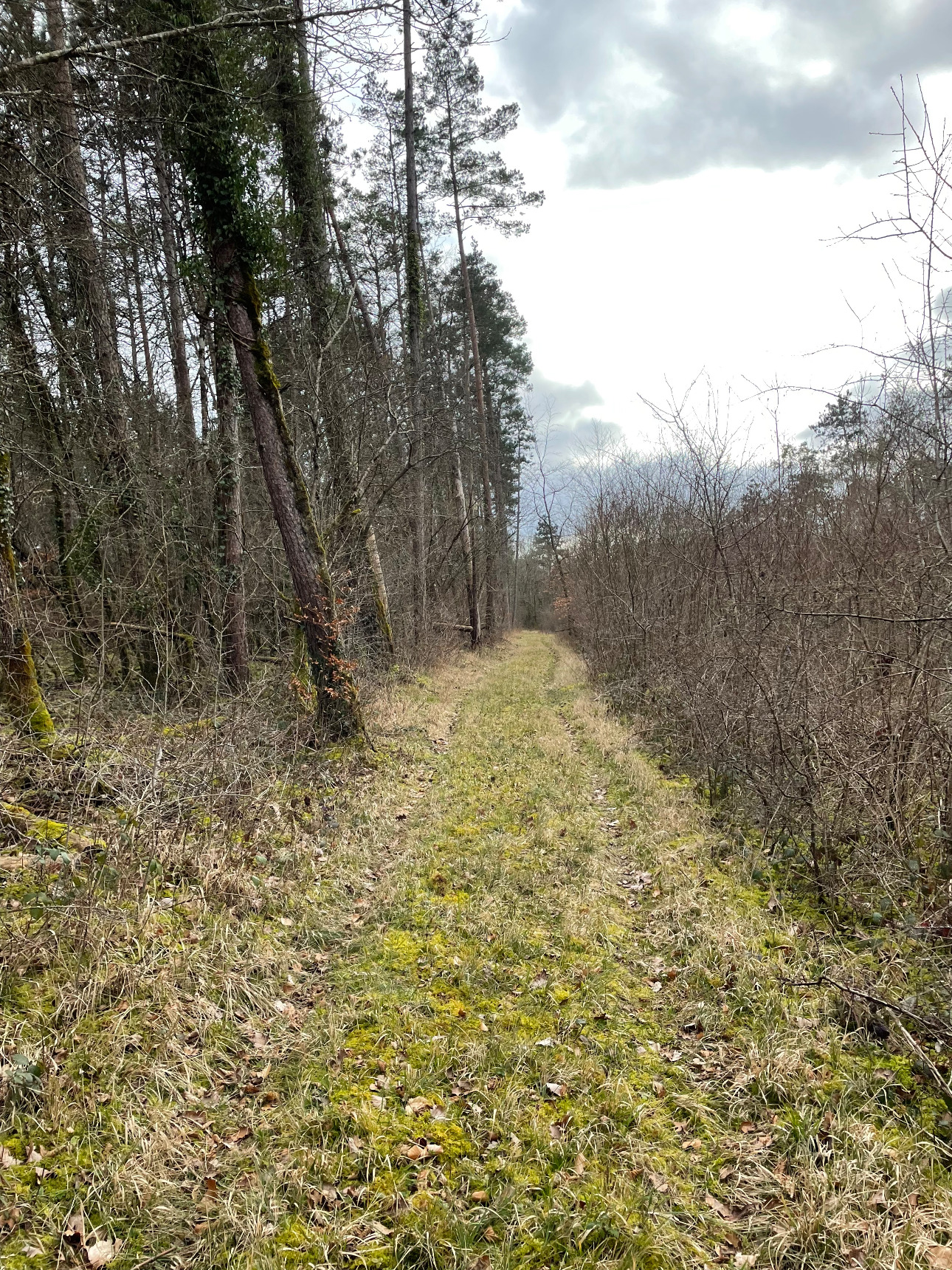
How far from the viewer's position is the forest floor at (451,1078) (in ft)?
7.52

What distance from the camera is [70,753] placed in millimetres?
4254

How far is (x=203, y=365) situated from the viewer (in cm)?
1086

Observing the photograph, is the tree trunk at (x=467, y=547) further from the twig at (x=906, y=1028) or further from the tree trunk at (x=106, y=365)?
the twig at (x=906, y=1028)

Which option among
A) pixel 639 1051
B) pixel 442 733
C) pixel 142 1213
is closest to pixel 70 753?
pixel 142 1213

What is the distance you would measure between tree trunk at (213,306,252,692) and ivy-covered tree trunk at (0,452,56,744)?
14.1 ft

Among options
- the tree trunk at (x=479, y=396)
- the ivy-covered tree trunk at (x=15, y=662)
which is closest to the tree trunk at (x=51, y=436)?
the ivy-covered tree trunk at (x=15, y=662)

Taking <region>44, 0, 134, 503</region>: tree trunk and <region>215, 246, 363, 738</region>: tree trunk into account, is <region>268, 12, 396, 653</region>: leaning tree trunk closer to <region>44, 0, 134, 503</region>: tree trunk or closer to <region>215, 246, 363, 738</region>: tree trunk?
<region>215, 246, 363, 738</region>: tree trunk

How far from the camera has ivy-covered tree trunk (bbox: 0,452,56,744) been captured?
4445 mm

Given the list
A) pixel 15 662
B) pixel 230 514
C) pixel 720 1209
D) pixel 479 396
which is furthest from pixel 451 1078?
pixel 479 396

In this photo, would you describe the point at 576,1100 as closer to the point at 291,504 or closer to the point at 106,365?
the point at 291,504

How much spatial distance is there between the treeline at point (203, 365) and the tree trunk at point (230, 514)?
0.04 m

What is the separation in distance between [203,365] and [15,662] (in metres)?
8.07

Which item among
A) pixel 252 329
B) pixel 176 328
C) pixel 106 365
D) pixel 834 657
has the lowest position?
pixel 834 657

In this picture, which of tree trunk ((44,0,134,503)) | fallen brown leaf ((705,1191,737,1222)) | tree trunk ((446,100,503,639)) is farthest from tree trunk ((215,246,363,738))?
tree trunk ((446,100,503,639))
